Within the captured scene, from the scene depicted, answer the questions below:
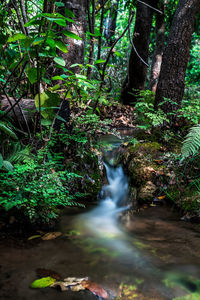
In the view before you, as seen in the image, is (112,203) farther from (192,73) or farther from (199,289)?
(192,73)

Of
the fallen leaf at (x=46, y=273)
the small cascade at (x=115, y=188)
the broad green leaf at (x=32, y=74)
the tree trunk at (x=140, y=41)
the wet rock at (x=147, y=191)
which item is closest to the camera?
the fallen leaf at (x=46, y=273)

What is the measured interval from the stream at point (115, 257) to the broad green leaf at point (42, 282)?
4cm

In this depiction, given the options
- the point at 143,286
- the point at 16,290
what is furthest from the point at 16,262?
the point at 143,286

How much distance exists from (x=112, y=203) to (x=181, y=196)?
1.12 m

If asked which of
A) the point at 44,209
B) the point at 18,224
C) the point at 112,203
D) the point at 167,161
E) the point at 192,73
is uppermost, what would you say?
the point at 192,73

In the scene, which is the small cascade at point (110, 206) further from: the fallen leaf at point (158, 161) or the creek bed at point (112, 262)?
the fallen leaf at point (158, 161)

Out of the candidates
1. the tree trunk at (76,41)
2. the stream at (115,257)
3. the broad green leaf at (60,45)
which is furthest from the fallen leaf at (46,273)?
the tree trunk at (76,41)

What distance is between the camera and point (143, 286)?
1.64m

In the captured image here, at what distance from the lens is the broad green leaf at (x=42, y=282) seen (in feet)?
5.07

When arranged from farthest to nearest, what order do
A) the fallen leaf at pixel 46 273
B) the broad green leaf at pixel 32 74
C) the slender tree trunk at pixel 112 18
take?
the slender tree trunk at pixel 112 18, the broad green leaf at pixel 32 74, the fallen leaf at pixel 46 273

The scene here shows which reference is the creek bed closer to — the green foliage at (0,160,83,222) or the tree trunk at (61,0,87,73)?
the green foliage at (0,160,83,222)

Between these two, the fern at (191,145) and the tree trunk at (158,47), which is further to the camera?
the tree trunk at (158,47)

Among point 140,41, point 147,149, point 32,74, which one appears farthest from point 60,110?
point 140,41

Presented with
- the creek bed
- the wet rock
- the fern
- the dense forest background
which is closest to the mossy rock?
the dense forest background
